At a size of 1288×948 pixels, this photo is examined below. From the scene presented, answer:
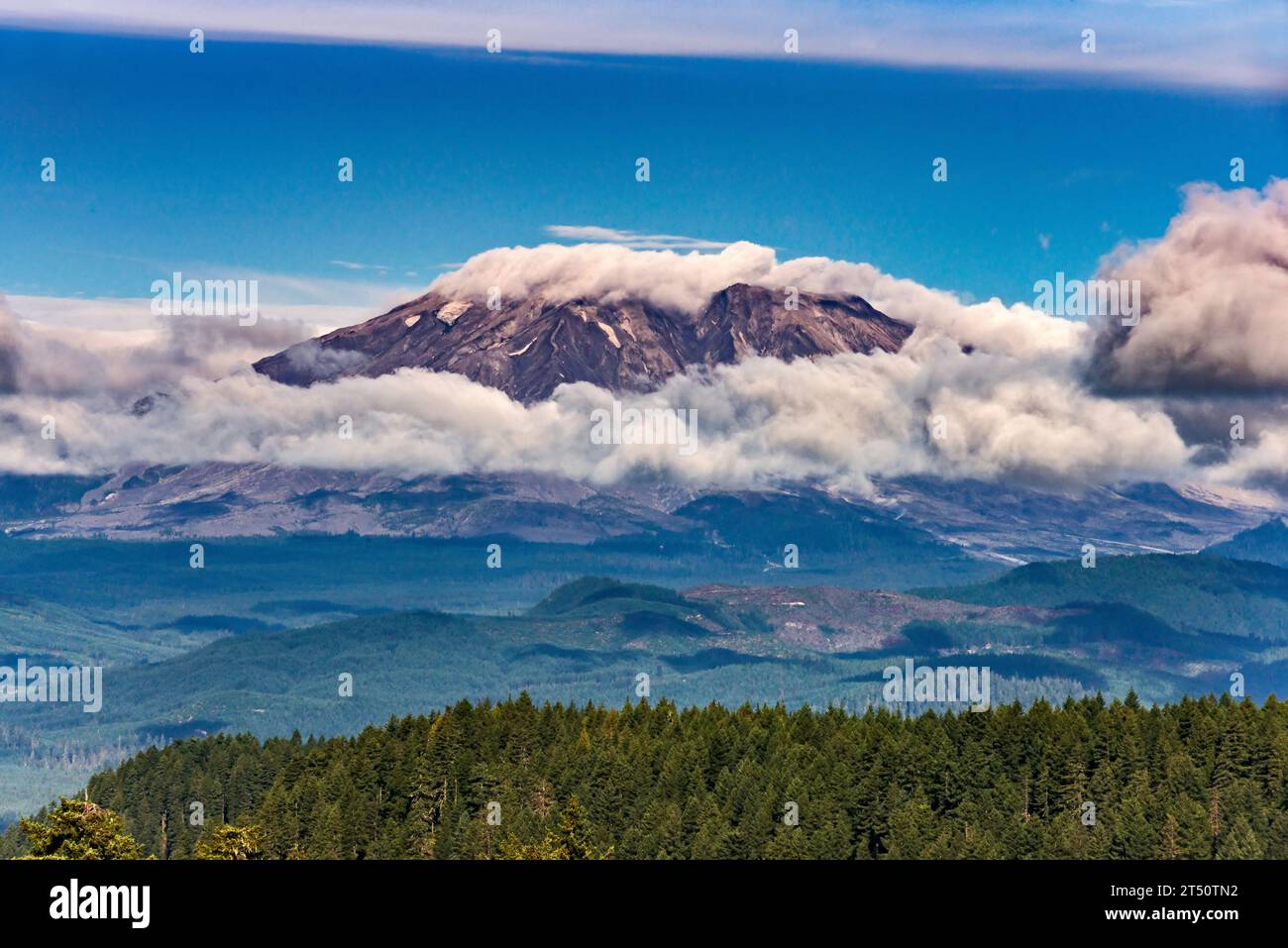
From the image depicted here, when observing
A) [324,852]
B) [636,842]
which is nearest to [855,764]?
[636,842]
